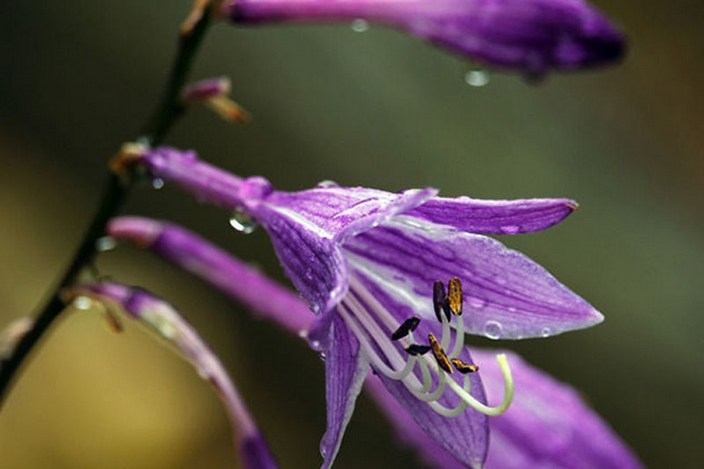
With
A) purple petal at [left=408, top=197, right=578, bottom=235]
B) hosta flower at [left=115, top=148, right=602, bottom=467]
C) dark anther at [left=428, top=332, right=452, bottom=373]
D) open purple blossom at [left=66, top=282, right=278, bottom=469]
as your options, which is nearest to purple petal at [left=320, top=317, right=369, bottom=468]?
hosta flower at [left=115, top=148, right=602, bottom=467]

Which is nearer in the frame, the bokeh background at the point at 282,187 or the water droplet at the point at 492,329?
the water droplet at the point at 492,329

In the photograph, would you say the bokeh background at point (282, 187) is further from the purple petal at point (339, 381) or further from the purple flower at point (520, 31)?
the purple petal at point (339, 381)

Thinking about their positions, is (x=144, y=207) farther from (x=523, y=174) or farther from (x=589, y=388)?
(x=589, y=388)

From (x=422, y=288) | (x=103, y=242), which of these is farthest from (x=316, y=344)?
(x=103, y=242)

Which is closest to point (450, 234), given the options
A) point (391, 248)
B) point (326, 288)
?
point (391, 248)

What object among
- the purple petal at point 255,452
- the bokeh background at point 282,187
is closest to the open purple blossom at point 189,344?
the purple petal at point 255,452

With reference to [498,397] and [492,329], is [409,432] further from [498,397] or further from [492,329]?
[492,329]

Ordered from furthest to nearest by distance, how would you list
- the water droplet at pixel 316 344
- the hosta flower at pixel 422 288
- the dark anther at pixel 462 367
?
the dark anther at pixel 462 367, the hosta flower at pixel 422 288, the water droplet at pixel 316 344
